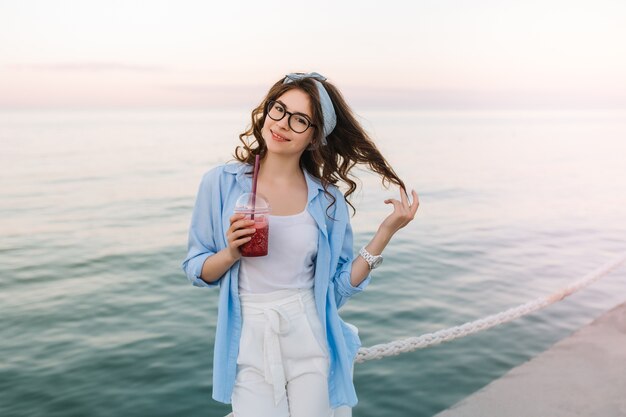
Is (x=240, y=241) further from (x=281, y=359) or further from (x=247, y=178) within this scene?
(x=281, y=359)

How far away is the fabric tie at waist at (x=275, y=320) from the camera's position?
2.22m

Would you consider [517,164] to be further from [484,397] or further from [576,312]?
[484,397]

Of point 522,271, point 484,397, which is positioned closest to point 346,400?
point 484,397

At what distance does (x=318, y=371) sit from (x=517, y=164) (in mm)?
29601

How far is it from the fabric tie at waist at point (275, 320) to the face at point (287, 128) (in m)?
0.56

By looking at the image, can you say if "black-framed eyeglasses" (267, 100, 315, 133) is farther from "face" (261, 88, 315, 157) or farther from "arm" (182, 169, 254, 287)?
"arm" (182, 169, 254, 287)

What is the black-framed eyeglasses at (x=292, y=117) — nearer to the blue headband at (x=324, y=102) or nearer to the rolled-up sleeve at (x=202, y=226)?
the blue headband at (x=324, y=102)

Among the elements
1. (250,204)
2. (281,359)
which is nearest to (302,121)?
(250,204)

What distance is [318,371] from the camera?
2316 mm

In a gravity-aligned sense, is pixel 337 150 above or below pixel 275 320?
above

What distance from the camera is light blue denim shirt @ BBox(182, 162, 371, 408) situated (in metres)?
2.24

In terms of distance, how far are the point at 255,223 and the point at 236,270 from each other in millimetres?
267

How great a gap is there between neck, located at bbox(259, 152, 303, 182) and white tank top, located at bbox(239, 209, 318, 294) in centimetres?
20

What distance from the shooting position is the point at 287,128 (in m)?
2.36
